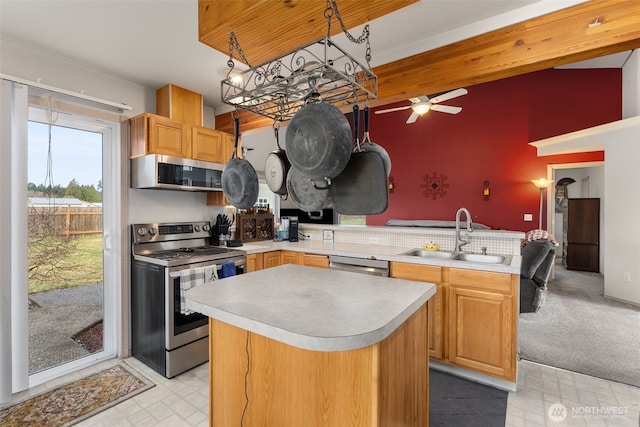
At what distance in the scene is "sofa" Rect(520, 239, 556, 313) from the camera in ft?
11.8

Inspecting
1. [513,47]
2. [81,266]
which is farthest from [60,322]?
[513,47]

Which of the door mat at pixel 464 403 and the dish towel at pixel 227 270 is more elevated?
the dish towel at pixel 227 270

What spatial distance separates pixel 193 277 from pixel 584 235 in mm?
8102

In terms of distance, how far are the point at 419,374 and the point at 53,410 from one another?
2432 mm

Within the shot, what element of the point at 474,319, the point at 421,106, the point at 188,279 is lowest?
Result: the point at 474,319

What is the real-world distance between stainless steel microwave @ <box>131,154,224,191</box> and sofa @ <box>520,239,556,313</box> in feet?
12.1

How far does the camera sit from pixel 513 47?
6.69 feet

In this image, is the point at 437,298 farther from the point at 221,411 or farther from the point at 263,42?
the point at 263,42

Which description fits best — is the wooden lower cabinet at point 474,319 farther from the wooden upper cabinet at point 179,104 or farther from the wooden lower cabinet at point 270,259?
the wooden upper cabinet at point 179,104

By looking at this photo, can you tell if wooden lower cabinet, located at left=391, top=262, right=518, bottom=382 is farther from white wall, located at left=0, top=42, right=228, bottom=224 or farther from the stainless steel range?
white wall, located at left=0, top=42, right=228, bottom=224

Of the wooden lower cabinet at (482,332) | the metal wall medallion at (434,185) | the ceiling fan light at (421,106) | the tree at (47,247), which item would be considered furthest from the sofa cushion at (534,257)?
the tree at (47,247)

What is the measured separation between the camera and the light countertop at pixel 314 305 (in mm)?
1036

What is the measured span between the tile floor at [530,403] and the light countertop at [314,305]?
110 cm

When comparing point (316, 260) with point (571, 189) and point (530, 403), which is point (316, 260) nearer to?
point (530, 403)
